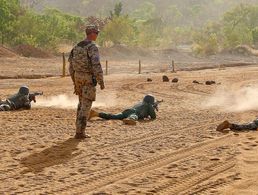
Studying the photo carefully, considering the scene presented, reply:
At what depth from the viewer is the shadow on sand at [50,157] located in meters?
6.08

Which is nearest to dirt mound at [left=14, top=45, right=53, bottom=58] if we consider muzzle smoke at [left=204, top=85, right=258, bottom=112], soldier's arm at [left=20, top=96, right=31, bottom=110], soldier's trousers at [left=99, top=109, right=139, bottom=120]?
muzzle smoke at [left=204, top=85, right=258, bottom=112]

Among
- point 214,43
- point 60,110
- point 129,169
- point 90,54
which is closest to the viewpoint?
point 129,169

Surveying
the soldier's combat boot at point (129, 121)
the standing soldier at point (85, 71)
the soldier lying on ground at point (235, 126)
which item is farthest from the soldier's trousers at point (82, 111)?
the soldier lying on ground at point (235, 126)

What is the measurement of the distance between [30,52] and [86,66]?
3529 centimetres

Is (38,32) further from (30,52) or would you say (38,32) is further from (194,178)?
(194,178)

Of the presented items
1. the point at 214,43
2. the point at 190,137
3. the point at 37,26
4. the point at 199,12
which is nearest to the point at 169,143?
the point at 190,137

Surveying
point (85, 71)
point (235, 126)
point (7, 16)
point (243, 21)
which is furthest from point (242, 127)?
point (243, 21)

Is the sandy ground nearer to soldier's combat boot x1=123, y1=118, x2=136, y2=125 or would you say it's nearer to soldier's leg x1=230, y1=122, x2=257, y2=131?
soldier's combat boot x1=123, y1=118, x2=136, y2=125

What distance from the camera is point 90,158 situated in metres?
6.50

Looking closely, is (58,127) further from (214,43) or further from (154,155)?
(214,43)

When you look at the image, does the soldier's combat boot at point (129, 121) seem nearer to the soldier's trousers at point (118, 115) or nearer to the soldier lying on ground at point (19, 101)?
the soldier's trousers at point (118, 115)

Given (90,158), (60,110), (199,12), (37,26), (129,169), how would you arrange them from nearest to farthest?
(129,169), (90,158), (60,110), (37,26), (199,12)

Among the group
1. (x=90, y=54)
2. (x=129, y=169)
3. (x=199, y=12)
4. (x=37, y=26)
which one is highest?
(x=199, y=12)

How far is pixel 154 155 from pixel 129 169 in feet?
2.72
